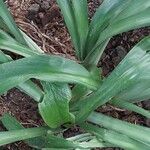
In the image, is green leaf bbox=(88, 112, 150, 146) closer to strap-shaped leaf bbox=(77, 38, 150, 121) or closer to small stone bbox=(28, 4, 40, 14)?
strap-shaped leaf bbox=(77, 38, 150, 121)

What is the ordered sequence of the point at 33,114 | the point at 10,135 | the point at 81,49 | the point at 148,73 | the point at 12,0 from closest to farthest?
the point at 148,73 < the point at 10,135 < the point at 81,49 < the point at 33,114 < the point at 12,0

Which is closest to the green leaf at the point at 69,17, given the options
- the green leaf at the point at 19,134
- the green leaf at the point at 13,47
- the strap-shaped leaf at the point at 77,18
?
the strap-shaped leaf at the point at 77,18

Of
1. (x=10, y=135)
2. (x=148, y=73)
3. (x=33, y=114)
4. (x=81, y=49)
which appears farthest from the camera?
(x=33, y=114)

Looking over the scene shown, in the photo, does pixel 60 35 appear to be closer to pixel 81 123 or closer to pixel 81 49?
pixel 81 49

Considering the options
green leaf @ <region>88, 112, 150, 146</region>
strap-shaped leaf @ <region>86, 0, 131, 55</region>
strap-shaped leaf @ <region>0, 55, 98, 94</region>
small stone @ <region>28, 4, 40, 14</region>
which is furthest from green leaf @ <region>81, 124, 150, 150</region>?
small stone @ <region>28, 4, 40, 14</region>

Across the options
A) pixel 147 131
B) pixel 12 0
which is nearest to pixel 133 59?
pixel 147 131

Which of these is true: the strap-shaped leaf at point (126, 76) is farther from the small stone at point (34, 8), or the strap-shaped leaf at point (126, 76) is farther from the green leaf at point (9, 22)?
the small stone at point (34, 8)
